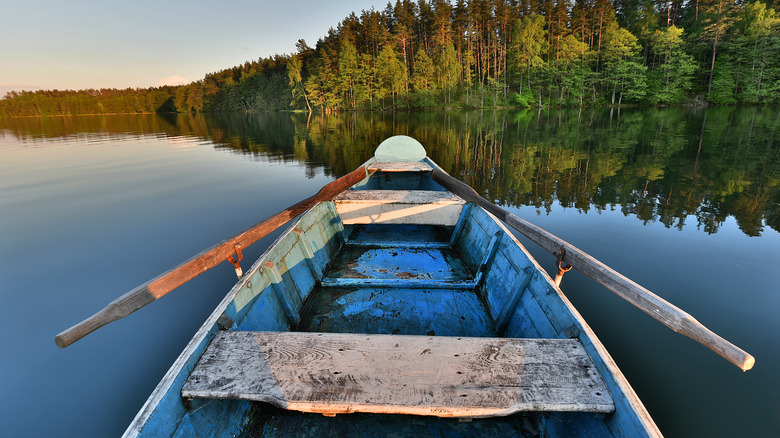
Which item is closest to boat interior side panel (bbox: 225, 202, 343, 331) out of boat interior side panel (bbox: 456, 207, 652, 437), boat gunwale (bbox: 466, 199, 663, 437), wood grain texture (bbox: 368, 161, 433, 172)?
boat interior side panel (bbox: 456, 207, 652, 437)

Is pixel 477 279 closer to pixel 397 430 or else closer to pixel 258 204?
pixel 397 430

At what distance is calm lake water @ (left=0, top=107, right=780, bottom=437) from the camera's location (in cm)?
353

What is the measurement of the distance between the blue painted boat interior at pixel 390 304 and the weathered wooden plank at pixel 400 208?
222 mm

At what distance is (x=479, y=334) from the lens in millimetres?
3604

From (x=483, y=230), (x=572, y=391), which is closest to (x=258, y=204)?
(x=483, y=230)

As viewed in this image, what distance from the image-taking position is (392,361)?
2225 millimetres

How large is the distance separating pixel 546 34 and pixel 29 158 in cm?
6609

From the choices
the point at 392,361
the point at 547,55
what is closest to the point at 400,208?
the point at 392,361

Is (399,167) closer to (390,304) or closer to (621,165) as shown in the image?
(390,304)

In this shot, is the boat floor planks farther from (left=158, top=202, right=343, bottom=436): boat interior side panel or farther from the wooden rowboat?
(left=158, top=202, right=343, bottom=436): boat interior side panel

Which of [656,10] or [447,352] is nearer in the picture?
[447,352]

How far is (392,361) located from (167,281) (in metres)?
2.28

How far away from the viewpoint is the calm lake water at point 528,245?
353 centimetres

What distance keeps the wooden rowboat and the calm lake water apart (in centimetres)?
184
